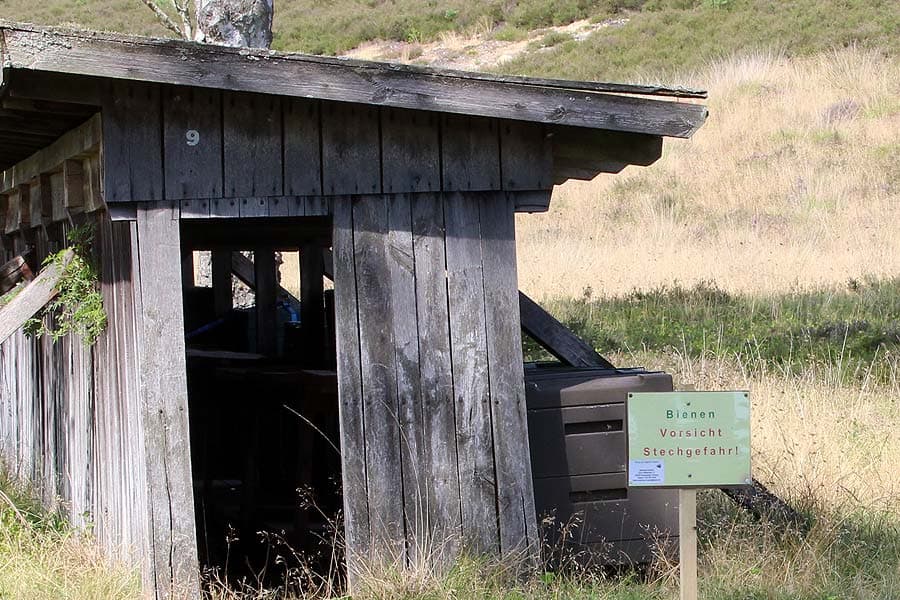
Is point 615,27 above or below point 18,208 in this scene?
above

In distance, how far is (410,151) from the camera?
17.1 feet

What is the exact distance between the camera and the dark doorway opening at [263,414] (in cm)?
732

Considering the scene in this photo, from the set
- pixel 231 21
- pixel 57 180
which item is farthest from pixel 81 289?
pixel 231 21

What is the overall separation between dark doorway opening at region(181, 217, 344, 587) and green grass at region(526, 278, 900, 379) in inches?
133

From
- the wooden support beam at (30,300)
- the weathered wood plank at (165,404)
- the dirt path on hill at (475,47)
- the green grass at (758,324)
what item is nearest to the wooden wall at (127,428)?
the weathered wood plank at (165,404)

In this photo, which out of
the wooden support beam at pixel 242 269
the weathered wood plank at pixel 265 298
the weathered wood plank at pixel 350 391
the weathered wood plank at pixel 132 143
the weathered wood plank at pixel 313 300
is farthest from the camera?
the wooden support beam at pixel 242 269

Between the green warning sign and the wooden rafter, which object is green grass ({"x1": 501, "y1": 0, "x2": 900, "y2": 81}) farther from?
the green warning sign

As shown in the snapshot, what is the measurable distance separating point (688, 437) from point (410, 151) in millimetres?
1878

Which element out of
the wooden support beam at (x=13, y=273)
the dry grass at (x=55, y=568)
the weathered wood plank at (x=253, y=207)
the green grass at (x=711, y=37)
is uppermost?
the green grass at (x=711, y=37)

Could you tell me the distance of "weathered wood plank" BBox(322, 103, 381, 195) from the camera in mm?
5113

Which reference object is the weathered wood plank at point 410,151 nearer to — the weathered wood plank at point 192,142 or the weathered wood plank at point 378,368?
the weathered wood plank at point 378,368

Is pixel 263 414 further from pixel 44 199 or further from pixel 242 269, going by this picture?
pixel 44 199

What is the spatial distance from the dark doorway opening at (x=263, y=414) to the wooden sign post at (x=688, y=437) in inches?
115

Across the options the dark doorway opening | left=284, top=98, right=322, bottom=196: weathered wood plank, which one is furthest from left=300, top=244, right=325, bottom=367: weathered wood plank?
left=284, top=98, right=322, bottom=196: weathered wood plank
